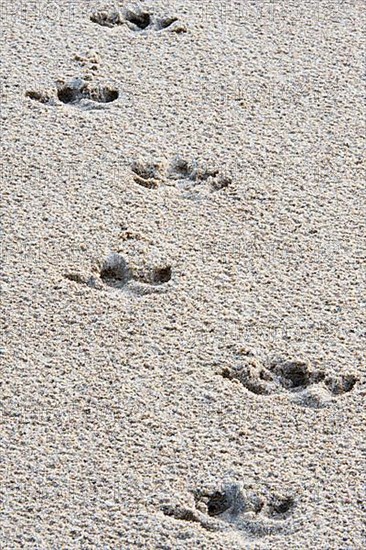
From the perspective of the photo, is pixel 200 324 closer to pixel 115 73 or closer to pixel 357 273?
pixel 357 273

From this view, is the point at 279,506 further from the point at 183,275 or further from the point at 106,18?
the point at 106,18

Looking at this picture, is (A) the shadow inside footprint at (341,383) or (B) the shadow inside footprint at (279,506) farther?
(A) the shadow inside footprint at (341,383)

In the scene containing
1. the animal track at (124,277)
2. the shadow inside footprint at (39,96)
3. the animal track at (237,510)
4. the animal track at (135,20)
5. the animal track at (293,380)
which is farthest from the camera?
the animal track at (135,20)

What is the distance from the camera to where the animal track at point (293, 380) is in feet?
8.32

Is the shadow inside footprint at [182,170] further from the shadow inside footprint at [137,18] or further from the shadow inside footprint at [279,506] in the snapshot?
the shadow inside footprint at [279,506]

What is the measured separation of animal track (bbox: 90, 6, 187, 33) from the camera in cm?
364

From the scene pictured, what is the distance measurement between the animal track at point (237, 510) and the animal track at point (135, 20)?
171 centimetres

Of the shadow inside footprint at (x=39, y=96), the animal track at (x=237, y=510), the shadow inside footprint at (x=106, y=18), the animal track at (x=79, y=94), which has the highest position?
the shadow inside footprint at (x=106, y=18)

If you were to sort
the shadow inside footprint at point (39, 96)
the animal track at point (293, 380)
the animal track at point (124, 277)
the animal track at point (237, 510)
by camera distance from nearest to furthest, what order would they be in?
the animal track at point (237, 510) < the animal track at point (293, 380) < the animal track at point (124, 277) < the shadow inside footprint at point (39, 96)

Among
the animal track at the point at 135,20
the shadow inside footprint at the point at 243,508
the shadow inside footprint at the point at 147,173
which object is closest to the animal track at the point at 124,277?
the shadow inside footprint at the point at 147,173

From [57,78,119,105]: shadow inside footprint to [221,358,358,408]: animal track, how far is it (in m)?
1.04

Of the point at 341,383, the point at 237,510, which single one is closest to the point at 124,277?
the point at 341,383

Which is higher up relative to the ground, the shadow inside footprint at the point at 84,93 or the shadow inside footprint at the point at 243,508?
the shadow inside footprint at the point at 84,93

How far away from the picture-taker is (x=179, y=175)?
310 cm
